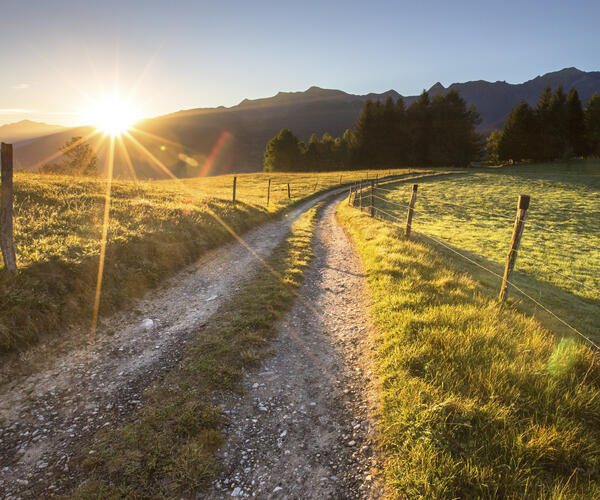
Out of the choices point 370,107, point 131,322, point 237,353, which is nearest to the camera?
point 237,353

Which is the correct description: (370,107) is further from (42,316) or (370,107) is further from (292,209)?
(42,316)

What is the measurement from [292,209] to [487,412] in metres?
23.1

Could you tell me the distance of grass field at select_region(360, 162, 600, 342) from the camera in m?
10.4

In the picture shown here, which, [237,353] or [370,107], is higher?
[370,107]

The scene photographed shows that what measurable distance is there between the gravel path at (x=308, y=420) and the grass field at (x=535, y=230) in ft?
18.5

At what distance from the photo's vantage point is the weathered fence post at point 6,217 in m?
6.05

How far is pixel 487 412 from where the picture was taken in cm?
348

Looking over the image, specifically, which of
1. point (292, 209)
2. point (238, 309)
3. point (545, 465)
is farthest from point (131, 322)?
point (292, 209)

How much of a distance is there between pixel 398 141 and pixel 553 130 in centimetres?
3562

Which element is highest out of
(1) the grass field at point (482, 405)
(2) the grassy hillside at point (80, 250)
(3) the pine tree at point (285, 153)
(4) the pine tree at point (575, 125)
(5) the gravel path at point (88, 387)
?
(4) the pine tree at point (575, 125)

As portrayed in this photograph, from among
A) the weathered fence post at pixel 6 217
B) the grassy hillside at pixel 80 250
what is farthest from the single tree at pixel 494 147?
the weathered fence post at pixel 6 217

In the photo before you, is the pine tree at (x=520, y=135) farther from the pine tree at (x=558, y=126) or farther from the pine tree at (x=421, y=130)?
the pine tree at (x=421, y=130)

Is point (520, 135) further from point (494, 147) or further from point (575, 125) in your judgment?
point (575, 125)

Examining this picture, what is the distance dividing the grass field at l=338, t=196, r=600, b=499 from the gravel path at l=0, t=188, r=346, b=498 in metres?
3.84
